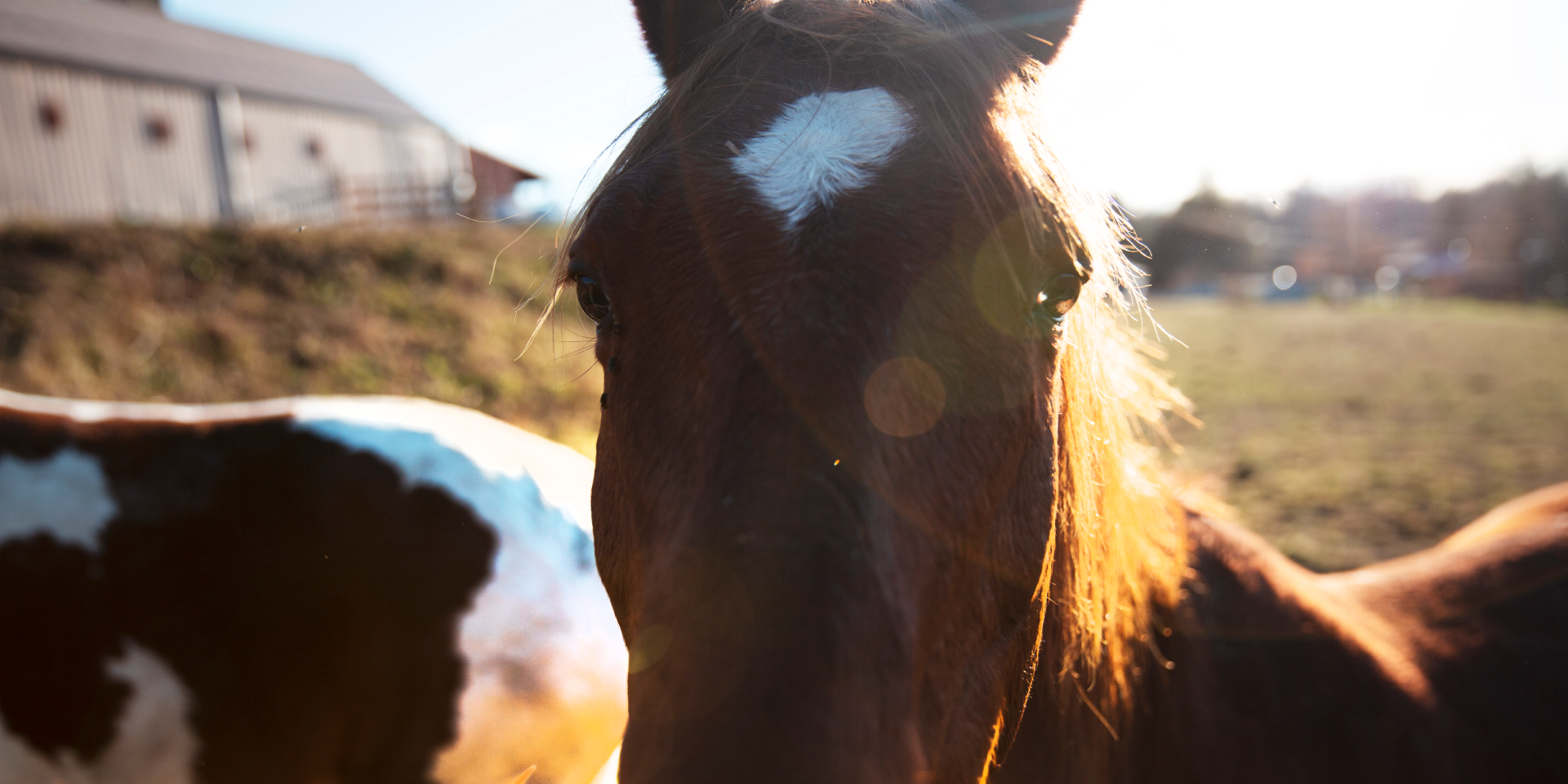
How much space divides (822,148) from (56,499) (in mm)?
3143

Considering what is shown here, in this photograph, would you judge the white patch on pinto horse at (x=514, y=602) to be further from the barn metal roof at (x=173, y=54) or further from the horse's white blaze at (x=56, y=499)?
the barn metal roof at (x=173, y=54)

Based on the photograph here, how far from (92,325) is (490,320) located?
17.5ft

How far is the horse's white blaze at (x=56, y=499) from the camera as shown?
8.43 feet

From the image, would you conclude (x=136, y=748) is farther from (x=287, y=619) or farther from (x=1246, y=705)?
(x=1246, y=705)

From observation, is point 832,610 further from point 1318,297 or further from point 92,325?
point 1318,297

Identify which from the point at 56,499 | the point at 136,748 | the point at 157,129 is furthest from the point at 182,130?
the point at 136,748

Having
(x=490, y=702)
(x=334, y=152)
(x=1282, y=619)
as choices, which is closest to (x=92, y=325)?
(x=490, y=702)

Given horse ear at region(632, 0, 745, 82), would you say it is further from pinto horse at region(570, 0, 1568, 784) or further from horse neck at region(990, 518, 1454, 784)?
horse neck at region(990, 518, 1454, 784)

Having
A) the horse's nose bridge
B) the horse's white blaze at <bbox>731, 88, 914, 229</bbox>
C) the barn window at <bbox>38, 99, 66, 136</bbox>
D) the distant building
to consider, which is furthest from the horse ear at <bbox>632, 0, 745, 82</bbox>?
the barn window at <bbox>38, 99, 66, 136</bbox>

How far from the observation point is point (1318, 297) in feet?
140

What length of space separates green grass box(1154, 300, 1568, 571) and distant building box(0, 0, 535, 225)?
726 inches

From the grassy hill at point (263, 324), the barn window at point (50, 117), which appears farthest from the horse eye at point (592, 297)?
the barn window at point (50, 117)

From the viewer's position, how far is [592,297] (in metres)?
1.47

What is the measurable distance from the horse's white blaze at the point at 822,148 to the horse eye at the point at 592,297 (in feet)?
1.34
